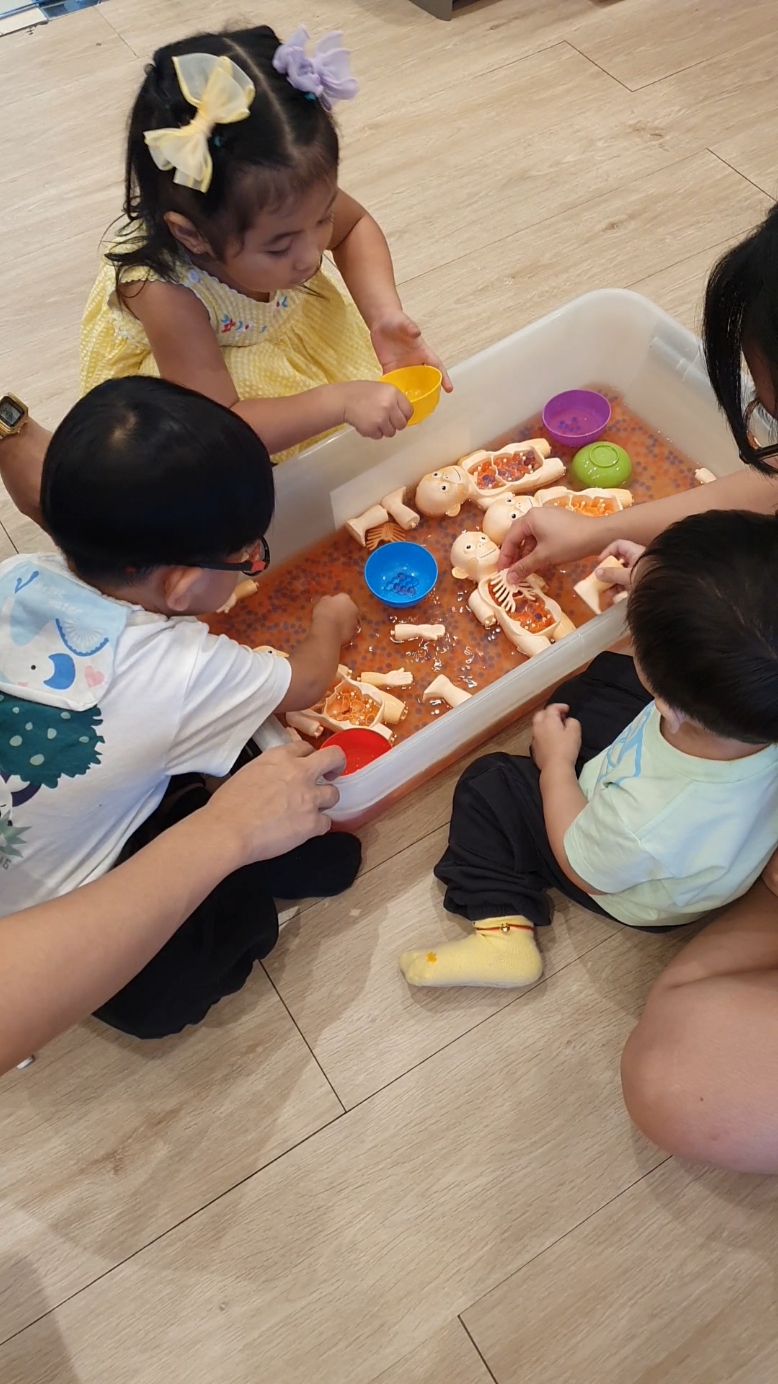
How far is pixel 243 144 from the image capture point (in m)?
0.72

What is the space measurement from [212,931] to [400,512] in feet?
1.71

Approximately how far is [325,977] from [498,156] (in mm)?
1254

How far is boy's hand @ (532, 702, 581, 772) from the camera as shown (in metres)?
0.88

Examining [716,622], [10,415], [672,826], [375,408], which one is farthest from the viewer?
[10,415]

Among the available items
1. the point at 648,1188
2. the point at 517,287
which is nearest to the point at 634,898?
the point at 648,1188

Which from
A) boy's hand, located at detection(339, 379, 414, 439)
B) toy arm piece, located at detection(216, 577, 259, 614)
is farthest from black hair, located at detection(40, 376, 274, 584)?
toy arm piece, located at detection(216, 577, 259, 614)

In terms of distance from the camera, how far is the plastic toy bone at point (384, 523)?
3.54 feet

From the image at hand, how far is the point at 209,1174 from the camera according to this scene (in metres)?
0.82

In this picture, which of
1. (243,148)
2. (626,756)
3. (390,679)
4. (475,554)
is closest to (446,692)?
(390,679)

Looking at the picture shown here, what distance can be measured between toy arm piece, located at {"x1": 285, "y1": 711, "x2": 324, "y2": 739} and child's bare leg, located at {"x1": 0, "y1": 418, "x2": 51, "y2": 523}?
37 cm

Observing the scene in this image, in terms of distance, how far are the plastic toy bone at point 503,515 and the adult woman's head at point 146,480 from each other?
40 centimetres

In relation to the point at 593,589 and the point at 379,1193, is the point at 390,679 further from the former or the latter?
the point at 379,1193

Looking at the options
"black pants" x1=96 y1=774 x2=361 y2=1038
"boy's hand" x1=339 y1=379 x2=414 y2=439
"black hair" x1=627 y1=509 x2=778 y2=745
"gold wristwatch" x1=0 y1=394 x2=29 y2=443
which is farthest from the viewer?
"gold wristwatch" x1=0 y1=394 x2=29 y2=443

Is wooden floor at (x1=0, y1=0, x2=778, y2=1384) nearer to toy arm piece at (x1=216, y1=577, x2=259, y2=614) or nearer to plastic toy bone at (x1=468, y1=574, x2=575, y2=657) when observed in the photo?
plastic toy bone at (x1=468, y1=574, x2=575, y2=657)
